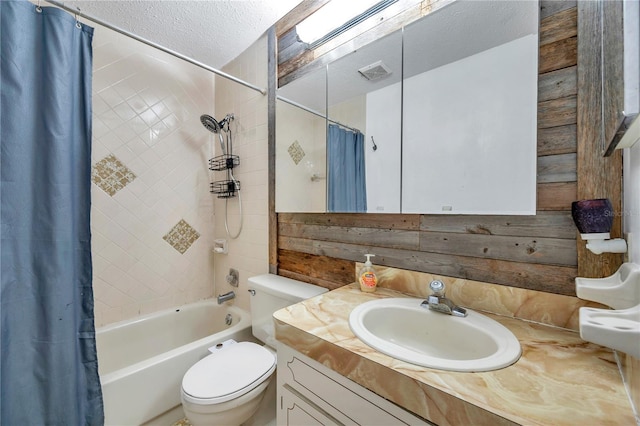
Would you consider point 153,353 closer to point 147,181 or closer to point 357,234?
point 147,181

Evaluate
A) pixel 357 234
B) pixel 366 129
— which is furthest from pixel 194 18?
pixel 357 234

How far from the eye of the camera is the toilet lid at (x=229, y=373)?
1.04 m

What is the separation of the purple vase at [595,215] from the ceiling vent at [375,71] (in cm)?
87

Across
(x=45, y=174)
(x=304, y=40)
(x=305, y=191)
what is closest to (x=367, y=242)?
(x=305, y=191)

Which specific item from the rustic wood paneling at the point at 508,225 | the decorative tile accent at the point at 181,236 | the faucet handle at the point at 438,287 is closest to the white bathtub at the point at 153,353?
the decorative tile accent at the point at 181,236

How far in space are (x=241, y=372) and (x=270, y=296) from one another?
0.37 m

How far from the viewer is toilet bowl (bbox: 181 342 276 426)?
1006 millimetres

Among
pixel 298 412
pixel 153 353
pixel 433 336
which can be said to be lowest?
pixel 153 353

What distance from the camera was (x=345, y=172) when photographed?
1.29 meters

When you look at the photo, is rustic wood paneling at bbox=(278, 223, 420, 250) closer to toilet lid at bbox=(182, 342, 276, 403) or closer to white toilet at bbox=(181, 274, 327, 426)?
white toilet at bbox=(181, 274, 327, 426)

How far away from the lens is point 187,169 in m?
2.02

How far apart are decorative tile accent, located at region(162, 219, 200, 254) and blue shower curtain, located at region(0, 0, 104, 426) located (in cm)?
88

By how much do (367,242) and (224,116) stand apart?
Result: 1.69 metres

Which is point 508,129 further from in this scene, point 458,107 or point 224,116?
point 224,116
